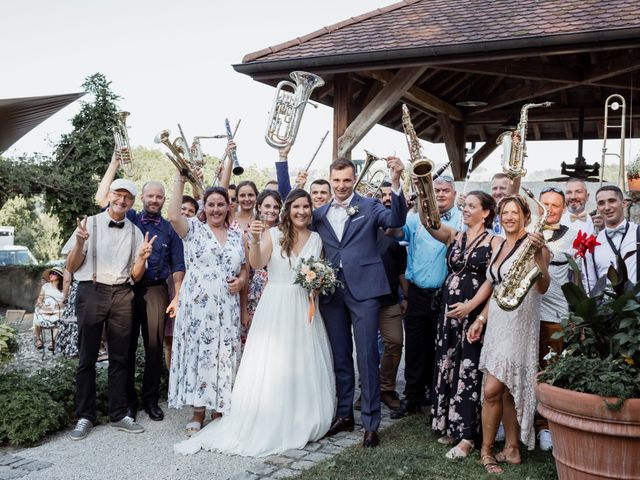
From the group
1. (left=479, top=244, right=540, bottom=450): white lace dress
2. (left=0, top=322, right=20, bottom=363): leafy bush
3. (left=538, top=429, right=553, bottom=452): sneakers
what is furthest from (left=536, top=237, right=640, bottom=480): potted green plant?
(left=0, top=322, right=20, bottom=363): leafy bush

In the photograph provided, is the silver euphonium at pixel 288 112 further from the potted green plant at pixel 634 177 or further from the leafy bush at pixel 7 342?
the potted green plant at pixel 634 177

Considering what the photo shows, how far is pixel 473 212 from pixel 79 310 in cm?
338

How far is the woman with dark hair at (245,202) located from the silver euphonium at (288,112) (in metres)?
0.60

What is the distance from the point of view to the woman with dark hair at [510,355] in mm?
4520

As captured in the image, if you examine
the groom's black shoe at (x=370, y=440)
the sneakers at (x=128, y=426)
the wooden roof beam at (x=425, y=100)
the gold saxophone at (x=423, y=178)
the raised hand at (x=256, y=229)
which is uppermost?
the wooden roof beam at (x=425, y=100)

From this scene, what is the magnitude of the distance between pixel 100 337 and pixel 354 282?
7.41 ft

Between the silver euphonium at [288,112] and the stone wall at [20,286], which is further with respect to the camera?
the stone wall at [20,286]

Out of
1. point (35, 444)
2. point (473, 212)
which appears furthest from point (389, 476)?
point (35, 444)

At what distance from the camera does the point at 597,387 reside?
143 inches

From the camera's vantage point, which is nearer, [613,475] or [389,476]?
[613,475]

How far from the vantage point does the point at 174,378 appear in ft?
18.4

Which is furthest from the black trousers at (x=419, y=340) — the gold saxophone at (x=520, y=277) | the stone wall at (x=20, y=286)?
the stone wall at (x=20, y=286)

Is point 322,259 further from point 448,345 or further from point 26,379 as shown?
point 26,379

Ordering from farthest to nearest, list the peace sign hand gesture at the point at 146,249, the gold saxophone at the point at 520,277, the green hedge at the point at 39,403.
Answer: the peace sign hand gesture at the point at 146,249, the green hedge at the point at 39,403, the gold saxophone at the point at 520,277
